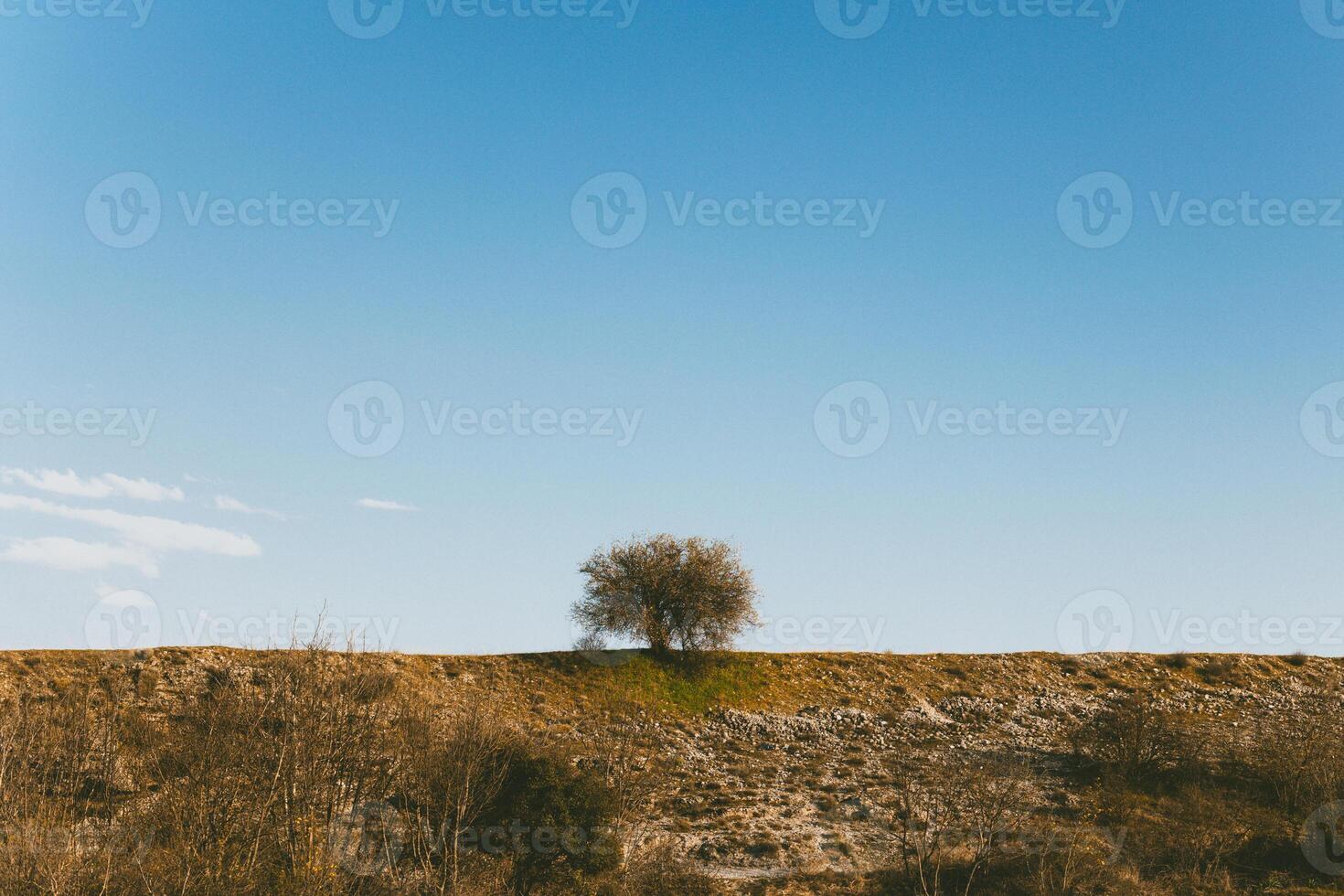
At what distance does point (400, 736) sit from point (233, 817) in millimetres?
5569

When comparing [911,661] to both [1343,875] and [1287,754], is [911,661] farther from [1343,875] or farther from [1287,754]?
[1343,875]

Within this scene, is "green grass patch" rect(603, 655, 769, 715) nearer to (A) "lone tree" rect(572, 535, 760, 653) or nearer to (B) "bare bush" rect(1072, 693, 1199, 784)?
(A) "lone tree" rect(572, 535, 760, 653)

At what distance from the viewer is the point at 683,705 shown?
2004 inches

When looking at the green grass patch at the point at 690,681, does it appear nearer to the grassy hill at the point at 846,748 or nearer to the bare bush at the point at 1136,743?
the grassy hill at the point at 846,748

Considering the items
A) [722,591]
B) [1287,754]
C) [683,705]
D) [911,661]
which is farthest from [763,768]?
[1287,754]

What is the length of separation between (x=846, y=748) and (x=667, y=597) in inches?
606

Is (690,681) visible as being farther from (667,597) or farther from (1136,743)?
(1136,743)

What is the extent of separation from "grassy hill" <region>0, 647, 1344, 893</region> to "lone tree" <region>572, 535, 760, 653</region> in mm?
2072

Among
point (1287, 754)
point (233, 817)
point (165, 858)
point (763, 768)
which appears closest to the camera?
point (165, 858)

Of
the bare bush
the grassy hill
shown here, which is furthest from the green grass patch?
the bare bush

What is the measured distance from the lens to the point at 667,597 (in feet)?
189

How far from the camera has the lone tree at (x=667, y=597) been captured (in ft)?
186

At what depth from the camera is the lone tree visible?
2238 inches

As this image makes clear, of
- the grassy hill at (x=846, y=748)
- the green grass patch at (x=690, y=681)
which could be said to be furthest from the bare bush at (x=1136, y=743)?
the green grass patch at (x=690, y=681)
